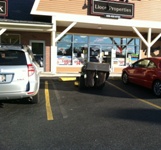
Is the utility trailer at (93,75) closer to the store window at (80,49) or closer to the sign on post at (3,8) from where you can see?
the sign on post at (3,8)

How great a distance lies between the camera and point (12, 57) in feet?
23.1

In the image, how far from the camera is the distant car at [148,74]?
979cm

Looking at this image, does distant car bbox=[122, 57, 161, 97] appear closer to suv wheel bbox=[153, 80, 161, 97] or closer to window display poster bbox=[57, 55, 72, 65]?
suv wheel bbox=[153, 80, 161, 97]

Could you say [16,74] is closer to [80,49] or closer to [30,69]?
[30,69]

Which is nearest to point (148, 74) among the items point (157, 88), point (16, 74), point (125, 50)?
point (157, 88)

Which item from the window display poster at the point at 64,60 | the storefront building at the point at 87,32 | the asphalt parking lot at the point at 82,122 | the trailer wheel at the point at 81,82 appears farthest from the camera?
the window display poster at the point at 64,60

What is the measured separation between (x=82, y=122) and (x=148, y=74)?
510 cm

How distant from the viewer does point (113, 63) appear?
19000 millimetres

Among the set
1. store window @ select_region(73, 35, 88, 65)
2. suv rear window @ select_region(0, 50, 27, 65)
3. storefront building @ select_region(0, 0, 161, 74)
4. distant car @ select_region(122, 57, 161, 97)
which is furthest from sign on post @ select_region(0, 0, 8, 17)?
suv rear window @ select_region(0, 50, 27, 65)

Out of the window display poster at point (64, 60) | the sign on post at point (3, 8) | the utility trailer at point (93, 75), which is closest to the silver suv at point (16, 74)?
the utility trailer at point (93, 75)

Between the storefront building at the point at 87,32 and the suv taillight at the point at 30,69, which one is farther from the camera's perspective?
the storefront building at the point at 87,32

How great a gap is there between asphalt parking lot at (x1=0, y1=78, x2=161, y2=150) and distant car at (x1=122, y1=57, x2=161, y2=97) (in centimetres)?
61

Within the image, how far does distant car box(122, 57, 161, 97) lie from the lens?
32.1 feet

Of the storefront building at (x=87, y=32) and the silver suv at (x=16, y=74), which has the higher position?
the storefront building at (x=87, y=32)
